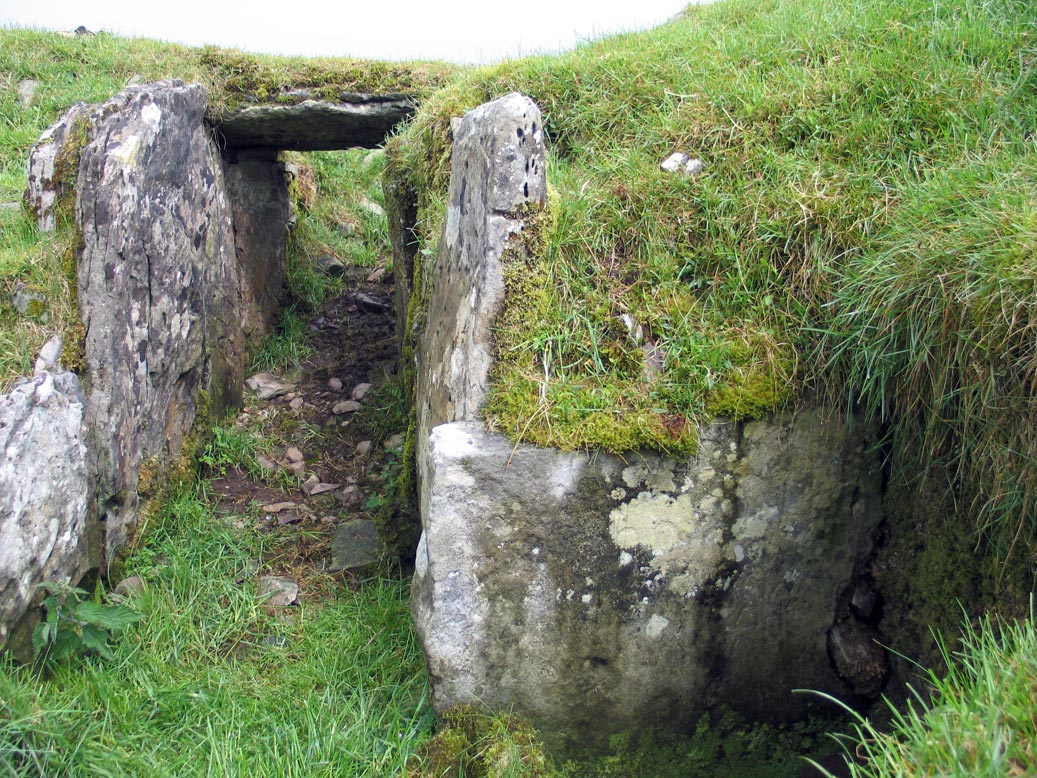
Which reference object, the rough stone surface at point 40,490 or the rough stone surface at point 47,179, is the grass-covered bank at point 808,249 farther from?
the rough stone surface at point 47,179

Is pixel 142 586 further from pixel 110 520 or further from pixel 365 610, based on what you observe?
pixel 365 610

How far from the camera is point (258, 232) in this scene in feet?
22.1

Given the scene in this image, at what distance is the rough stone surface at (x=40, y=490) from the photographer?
3363mm

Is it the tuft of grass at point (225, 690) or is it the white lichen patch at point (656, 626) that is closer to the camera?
the tuft of grass at point (225, 690)

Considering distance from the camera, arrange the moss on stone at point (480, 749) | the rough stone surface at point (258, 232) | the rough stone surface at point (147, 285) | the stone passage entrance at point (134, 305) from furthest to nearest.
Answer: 1. the rough stone surface at point (258, 232)
2. the rough stone surface at point (147, 285)
3. the stone passage entrance at point (134, 305)
4. the moss on stone at point (480, 749)

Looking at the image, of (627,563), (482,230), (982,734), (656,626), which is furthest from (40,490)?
(982,734)

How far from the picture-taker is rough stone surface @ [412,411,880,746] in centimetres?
308

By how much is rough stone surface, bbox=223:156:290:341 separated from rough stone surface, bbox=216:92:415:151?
243mm

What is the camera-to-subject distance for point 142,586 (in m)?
4.11

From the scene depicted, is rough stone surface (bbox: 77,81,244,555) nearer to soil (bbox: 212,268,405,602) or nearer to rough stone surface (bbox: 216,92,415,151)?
soil (bbox: 212,268,405,602)

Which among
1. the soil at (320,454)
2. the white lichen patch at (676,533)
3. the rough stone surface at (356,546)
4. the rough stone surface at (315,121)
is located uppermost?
the rough stone surface at (315,121)

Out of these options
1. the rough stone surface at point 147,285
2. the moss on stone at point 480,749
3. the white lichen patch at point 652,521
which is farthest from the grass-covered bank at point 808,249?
the rough stone surface at point 147,285

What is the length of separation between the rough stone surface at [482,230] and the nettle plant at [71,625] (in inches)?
63.8

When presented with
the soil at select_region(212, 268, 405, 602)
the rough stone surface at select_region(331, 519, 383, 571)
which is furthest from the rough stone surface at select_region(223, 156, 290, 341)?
the rough stone surface at select_region(331, 519, 383, 571)
